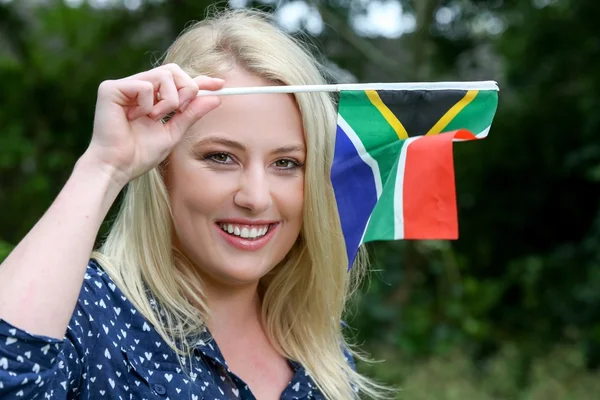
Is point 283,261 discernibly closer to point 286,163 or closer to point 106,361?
point 286,163

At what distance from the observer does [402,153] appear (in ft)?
6.94

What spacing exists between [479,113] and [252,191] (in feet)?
1.88

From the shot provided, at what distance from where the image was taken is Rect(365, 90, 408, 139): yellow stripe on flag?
2012 mm

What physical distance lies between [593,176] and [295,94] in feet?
12.4

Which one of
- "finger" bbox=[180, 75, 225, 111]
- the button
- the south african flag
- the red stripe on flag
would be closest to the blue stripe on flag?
the south african flag

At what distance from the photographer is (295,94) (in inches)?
76.6

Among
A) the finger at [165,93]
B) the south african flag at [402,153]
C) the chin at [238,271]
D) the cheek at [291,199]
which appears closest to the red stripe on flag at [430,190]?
the south african flag at [402,153]

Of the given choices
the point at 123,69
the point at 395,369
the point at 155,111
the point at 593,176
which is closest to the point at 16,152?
the point at 123,69

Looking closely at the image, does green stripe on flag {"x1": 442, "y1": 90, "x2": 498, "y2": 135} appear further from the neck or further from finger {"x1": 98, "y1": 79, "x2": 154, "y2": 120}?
finger {"x1": 98, "y1": 79, "x2": 154, "y2": 120}

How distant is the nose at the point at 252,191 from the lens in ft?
6.16

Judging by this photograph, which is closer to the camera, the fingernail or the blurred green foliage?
the fingernail

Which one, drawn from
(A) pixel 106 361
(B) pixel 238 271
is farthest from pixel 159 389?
(B) pixel 238 271

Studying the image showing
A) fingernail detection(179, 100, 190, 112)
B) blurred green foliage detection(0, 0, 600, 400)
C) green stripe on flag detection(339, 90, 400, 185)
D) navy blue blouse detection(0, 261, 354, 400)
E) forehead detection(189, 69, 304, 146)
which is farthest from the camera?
blurred green foliage detection(0, 0, 600, 400)

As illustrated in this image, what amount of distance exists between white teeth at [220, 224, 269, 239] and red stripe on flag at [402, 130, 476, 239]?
16.4 inches
